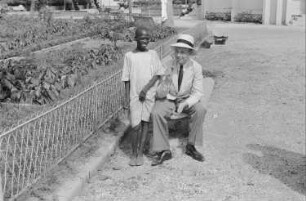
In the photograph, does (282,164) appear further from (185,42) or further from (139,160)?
(185,42)

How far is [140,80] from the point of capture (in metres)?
4.91

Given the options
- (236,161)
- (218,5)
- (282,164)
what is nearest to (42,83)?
(236,161)

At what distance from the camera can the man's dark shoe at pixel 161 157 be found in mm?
4957

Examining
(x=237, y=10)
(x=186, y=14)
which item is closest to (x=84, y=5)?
(x=186, y=14)

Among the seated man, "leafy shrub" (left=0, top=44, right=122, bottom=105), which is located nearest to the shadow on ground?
the seated man

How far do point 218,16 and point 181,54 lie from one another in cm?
2818

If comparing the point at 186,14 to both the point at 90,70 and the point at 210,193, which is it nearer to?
the point at 90,70

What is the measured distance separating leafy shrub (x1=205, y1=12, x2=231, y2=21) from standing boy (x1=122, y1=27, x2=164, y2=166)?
2803 cm

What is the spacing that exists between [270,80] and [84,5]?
28.8 metres

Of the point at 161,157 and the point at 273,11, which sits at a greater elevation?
the point at 273,11

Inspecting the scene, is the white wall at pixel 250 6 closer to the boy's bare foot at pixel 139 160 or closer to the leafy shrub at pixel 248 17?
the leafy shrub at pixel 248 17

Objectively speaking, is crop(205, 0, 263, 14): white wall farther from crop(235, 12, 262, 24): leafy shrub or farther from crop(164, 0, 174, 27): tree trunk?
crop(164, 0, 174, 27): tree trunk

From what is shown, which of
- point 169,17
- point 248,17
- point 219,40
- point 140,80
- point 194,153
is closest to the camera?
point 140,80

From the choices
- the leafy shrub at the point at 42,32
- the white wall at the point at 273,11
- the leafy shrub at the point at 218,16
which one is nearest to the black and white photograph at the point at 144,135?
the leafy shrub at the point at 42,32
